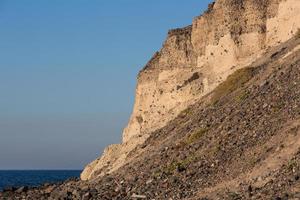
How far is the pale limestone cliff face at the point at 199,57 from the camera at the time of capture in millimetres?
42188

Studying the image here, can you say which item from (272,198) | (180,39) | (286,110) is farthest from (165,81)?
(272,198)

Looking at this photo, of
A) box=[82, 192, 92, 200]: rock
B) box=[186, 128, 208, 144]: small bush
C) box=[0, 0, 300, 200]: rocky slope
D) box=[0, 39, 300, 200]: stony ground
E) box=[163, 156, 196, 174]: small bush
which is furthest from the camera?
box=[186, 128, 208, 144]: small bush

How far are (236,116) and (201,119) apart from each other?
11.6 feet

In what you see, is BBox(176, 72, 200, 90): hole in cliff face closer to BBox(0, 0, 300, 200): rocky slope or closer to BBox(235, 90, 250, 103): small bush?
BBox(0, 0, 300, 200): rocky slope

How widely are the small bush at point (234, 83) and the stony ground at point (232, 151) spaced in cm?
7

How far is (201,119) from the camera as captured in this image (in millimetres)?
32969

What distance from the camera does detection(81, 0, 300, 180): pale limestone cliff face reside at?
1661 inches

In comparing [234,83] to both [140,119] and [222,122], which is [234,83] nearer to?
[222,122]

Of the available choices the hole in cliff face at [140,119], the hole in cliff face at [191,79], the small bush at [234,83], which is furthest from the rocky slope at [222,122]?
the hole in cliff face at [140,119]

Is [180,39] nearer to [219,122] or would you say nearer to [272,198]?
[219,122]

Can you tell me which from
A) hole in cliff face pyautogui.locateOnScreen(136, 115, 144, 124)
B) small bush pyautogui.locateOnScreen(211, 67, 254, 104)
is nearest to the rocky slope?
small bush pyautogui.locateOnScreen(211, 67, 254, 104)

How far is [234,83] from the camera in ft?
119

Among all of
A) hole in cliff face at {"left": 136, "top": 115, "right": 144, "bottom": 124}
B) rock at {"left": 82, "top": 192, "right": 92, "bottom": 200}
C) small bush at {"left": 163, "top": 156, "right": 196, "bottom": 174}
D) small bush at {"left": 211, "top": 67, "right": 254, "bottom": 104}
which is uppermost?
hole in cliff face at {"left": 136, "top": 115, "right": 144, "bottom": 124}

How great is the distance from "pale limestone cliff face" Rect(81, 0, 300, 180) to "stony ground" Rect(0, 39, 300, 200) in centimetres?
549
